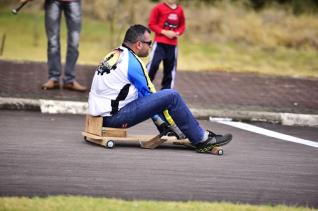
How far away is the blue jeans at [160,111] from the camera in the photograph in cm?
966

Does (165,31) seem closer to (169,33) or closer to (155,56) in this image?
(169,33)

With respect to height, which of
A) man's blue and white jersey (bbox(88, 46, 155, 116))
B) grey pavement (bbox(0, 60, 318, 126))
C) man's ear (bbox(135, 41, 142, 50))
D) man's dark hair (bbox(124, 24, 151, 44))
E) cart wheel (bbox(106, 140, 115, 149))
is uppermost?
man's dark hair (bbox(124, 24, 151, 44))

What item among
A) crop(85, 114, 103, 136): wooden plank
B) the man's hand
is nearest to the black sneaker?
crop(85, 114, 103, 136): wooden plank

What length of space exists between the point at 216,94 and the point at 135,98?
4275 mm

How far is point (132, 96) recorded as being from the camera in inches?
392

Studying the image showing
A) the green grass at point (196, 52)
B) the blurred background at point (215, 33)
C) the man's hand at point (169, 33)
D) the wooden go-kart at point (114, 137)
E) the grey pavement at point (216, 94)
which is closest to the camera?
the wooden go-kart at point (114, 137)

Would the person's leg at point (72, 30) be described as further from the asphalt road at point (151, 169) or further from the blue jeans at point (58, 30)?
the asphalt road at point (151, 169)

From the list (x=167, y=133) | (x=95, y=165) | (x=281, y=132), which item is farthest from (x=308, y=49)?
(x=95, y=165)

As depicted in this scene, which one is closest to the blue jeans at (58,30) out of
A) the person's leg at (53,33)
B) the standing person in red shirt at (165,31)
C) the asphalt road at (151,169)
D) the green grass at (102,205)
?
the person's leg at (53,33)

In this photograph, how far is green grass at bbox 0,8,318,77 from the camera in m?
17.7

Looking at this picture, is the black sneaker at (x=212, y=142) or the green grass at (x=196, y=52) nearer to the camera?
the black sneaker at (x=212, y=142)

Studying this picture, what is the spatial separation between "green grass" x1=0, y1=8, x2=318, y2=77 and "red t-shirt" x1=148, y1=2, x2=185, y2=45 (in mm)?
3752

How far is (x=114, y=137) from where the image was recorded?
391 inches

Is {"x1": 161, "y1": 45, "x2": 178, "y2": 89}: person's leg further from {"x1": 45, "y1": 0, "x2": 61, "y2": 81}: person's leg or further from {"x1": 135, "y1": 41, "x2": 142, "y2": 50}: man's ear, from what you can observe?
{"x1": 135, "y1": 41, "x2": 142, "y2": 50}: man's ear
